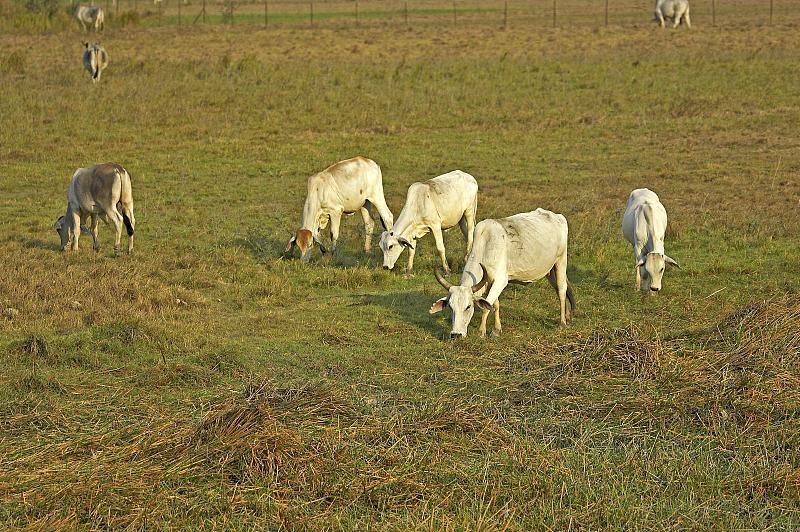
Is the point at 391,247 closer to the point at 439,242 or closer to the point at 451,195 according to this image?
the point at 439,242

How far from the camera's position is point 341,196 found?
1442 centimetres

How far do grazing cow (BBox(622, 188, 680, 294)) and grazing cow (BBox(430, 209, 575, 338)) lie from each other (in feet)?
3.22

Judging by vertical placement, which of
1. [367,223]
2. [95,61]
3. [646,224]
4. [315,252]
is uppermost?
[95,61]

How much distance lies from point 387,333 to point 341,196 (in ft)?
13.3

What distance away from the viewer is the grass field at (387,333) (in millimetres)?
6586

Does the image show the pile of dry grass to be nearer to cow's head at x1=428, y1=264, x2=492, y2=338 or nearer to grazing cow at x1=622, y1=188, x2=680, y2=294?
cow's head at x1=428, y1=264, x2=492, y2=338

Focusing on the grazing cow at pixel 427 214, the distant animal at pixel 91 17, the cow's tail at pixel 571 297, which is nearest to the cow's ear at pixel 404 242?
the grazing cow at pixel 427 214

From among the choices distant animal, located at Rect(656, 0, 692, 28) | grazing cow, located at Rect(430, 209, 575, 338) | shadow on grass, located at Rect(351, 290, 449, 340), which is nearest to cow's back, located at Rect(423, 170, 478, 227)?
shadow on grass, located at Rect(351, 290, 449, 340)

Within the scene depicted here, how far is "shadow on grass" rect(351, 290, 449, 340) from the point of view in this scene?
11039mm

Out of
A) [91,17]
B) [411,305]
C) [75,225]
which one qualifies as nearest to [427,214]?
[411,305]

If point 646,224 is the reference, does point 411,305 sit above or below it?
below

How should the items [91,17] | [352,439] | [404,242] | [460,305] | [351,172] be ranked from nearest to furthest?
[352,439] < [460,305] < [404,242] < [351,172] < [91,17]

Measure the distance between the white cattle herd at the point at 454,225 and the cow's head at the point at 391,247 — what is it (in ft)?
0.04

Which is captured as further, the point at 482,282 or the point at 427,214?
the point at 427,214
